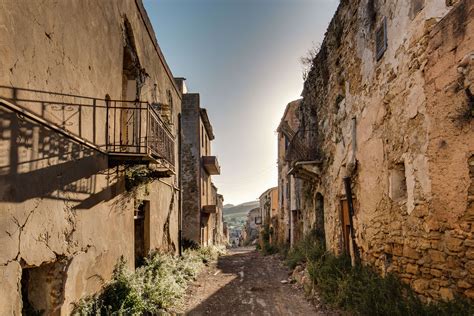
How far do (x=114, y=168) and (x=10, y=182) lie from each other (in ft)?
10.1

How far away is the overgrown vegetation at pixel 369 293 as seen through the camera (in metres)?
4.70

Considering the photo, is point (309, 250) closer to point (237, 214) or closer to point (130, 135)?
point (130, 135)

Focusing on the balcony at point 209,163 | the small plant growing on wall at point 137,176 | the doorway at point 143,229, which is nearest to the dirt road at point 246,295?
the doorway at point 143,229

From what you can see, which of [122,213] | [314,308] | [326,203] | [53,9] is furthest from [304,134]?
[53,9]

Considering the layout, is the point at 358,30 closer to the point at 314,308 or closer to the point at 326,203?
the point at 326,203

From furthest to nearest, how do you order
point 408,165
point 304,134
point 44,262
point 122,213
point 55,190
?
1. point 304,134
2. point 122,213
3. point 408,165
4. point 55,190
5. point 44,262

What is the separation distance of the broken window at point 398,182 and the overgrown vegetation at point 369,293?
1469 millimetres

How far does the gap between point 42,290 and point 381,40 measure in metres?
7.28

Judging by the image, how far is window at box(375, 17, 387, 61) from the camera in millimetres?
6832

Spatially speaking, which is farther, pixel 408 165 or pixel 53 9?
pixel 408 165

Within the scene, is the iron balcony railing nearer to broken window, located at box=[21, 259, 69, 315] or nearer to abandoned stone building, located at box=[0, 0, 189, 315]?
abandoned stone building, located at box=[0, 0, 189, 315]

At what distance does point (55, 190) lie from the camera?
14.3ft

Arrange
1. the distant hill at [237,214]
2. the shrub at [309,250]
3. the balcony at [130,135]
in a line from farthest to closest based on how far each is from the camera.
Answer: the distant hill at [237,214] → the shrub at [309,250] → the balcony at [130,135]

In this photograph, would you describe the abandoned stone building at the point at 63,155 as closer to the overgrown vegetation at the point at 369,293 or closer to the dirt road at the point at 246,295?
the dirt road at the point at 246,295
